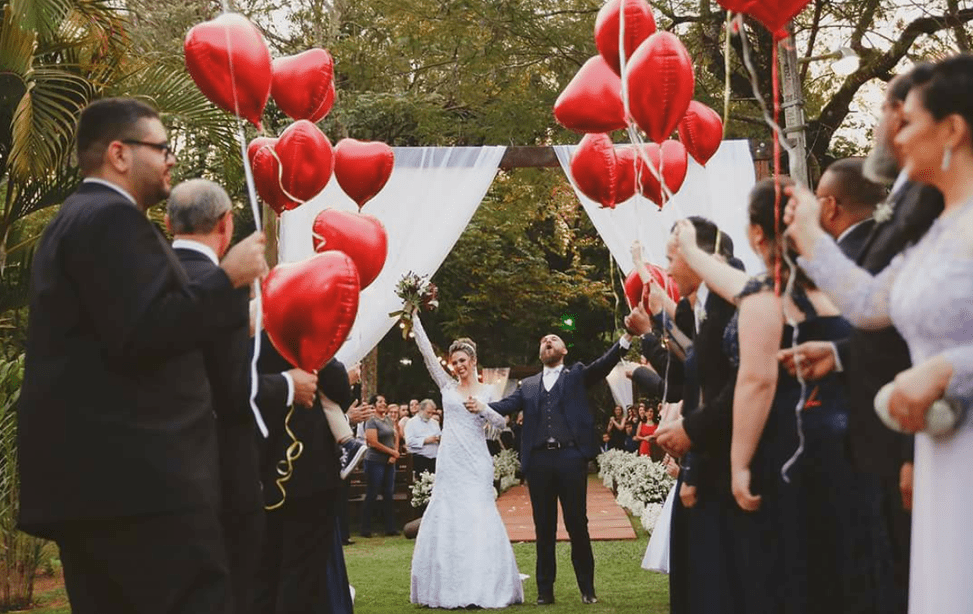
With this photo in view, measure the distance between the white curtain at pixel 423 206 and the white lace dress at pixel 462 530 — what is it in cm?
319

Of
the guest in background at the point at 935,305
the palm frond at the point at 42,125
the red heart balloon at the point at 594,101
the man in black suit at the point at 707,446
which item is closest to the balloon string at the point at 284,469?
the man in black suit at the point at 707,446

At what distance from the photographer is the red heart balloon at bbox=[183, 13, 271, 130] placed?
5.94 meters

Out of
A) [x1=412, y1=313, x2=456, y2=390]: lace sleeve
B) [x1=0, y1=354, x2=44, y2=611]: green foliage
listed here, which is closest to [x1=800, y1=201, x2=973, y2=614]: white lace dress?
[x1=412, y1=313, x2=456, y2=390]: lace sleeve

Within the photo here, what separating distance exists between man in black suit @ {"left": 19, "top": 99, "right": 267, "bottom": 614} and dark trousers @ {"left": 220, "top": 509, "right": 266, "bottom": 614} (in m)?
1.05

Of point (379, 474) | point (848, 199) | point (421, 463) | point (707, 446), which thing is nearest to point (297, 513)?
point (707, 446)

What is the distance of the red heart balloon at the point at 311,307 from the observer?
5160mm

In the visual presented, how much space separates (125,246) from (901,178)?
2.20 metres

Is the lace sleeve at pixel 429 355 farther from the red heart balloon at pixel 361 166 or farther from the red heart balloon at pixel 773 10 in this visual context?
the red heart balloon at pixel 773 10

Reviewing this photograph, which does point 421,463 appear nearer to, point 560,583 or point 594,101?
point 560,583

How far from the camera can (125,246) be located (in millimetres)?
3363

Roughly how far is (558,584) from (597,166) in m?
4.07

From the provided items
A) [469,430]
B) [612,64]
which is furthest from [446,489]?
[612,64]

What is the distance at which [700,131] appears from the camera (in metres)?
7.66

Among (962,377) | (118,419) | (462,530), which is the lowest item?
(462,530)
